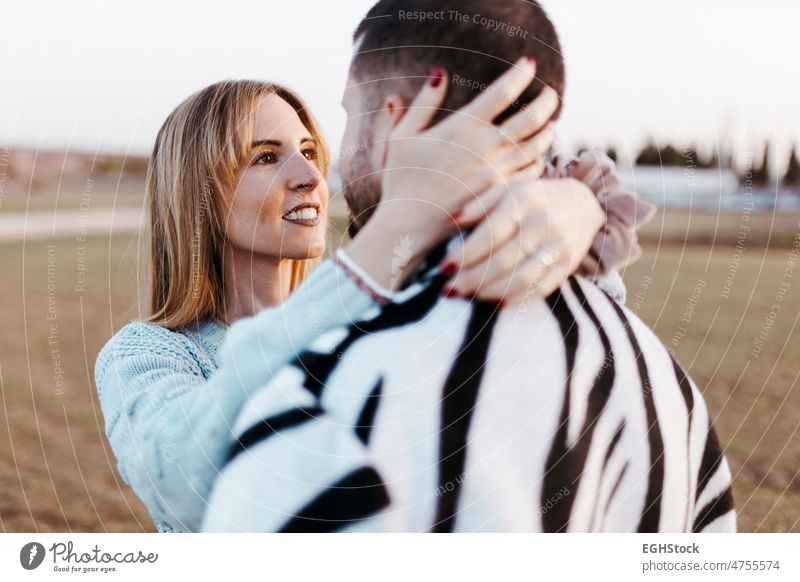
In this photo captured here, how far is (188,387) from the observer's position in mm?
689

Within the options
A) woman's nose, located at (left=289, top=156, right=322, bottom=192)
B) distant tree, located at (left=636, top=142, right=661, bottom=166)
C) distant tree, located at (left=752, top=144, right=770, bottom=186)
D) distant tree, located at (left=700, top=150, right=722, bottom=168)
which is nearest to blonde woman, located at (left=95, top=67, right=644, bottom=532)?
woman's nose, located at (left=289, top=156, right=322, bottom=192)

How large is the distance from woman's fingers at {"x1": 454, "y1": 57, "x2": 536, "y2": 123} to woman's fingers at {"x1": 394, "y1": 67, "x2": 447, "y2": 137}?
0.03m

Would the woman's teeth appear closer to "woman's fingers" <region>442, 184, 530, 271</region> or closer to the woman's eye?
the woman's eye

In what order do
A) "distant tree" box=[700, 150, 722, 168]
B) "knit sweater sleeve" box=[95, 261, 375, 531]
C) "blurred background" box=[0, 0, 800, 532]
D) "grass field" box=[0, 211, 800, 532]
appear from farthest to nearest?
"grass field" box=[0, 211, 800, 532] → "distant tree" box=[700, 150, 722, 168] → "blurred background" box=[0, 0, 800, 532] → "knit sweater sleeve" box=[95, 261, 375, 531]

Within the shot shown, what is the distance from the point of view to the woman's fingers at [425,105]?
0.69 meters

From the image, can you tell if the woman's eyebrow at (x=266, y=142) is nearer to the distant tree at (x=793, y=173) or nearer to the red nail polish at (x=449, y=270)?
the red nail polish at (x=449, y=270)

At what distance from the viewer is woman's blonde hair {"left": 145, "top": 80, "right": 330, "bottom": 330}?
74 centimetres

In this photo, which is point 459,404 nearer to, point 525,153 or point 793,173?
point 525,153

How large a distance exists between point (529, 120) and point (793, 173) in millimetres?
625

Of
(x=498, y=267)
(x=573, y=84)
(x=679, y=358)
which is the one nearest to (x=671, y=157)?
(x=573, y=84)

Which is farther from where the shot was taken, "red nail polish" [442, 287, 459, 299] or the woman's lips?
the woman's lips

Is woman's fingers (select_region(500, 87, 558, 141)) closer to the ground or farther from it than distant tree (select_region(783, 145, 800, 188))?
farther from it
